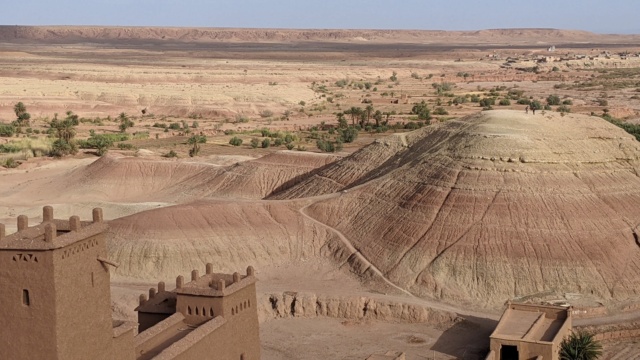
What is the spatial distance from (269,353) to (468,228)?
8.87 meters

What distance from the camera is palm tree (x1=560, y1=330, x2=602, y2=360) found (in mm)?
24516

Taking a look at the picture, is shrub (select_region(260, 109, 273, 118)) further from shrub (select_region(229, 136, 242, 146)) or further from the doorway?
the doorway

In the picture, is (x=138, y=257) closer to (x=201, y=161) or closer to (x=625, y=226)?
(x=625, y=226)

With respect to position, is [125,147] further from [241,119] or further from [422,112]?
[422,112]

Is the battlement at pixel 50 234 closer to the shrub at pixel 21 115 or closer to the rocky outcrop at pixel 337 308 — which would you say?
the rocky outcrop at pixel 337 308

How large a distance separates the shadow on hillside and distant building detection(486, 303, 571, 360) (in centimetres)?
87

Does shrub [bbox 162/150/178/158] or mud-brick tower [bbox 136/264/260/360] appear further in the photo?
shrub [bbox 162/150/178/158]

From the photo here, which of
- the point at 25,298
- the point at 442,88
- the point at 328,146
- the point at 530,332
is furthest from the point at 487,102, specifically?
the point at 25,298

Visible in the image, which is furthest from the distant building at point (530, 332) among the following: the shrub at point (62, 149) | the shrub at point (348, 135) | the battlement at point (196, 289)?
the shrub at point (62, 149)

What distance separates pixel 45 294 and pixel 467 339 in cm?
1486

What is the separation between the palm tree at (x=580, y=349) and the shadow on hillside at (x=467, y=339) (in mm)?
2140

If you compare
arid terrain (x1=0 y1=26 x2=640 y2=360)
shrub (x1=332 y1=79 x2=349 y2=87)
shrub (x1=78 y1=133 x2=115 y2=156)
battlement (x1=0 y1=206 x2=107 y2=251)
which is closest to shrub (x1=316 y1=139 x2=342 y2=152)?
arid terrain (x1=0 y1=26 x2=640 y2=360)

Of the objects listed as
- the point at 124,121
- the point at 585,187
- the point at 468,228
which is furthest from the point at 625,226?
the point at 124,121

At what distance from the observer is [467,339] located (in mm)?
27125
